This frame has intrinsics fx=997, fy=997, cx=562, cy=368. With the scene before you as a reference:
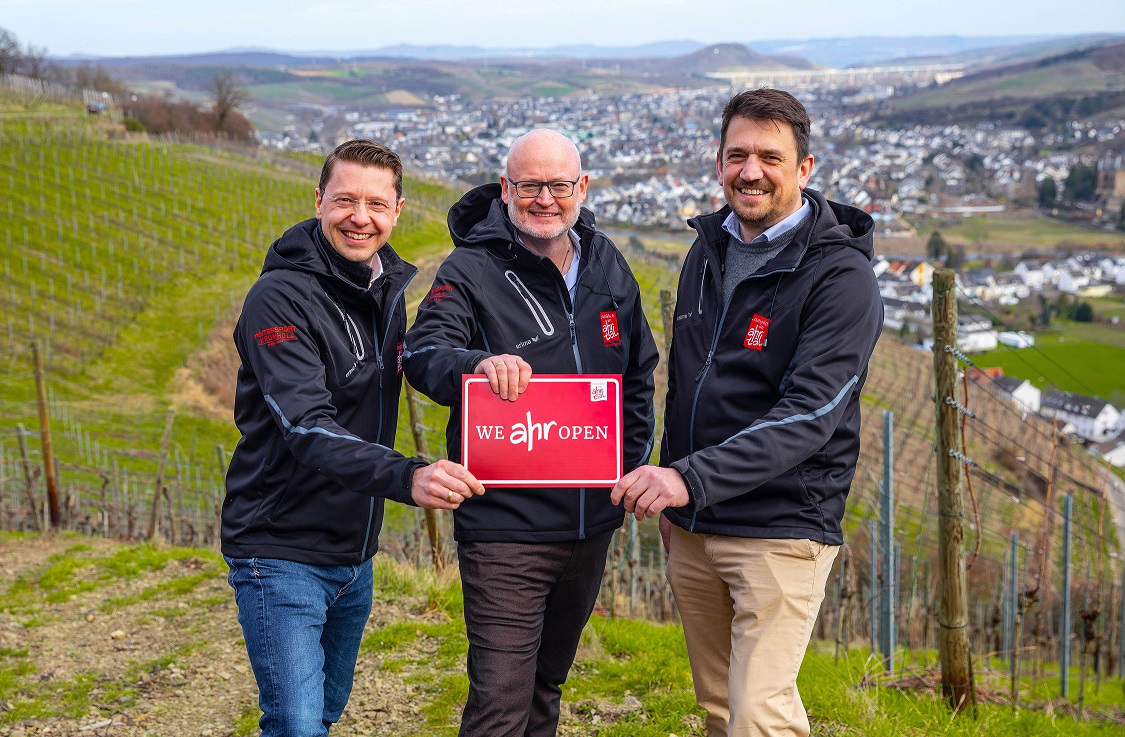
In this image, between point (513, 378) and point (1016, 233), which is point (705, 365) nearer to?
point (513, 378)

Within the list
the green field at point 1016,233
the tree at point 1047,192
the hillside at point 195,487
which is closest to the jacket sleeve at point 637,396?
the hillside at point 195,487

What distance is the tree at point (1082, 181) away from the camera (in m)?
117

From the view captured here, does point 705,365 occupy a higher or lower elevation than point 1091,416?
higher

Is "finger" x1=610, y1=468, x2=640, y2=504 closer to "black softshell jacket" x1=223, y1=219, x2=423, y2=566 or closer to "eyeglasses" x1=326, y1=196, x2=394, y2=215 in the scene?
"black softshell jacket" x1=223, y1=219, x2=423, y2=566

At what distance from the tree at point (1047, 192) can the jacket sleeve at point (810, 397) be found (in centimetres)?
12829

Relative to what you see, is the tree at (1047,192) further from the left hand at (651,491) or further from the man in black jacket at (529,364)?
the left hand at (651,491)

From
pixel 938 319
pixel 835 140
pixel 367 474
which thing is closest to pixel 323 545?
pixel 367 474

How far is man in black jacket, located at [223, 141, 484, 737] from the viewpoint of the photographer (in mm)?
2904

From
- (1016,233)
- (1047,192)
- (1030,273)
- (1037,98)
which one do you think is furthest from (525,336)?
(1037,98)

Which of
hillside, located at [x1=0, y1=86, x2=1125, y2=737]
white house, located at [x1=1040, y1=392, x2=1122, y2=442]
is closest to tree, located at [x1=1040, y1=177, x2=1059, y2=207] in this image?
white house, located at [x1=1040, y1=392, x2=1122, y2=442]

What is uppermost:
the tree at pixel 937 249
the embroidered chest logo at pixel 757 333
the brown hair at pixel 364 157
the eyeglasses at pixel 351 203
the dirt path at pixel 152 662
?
the brown hair at pixel 364 157

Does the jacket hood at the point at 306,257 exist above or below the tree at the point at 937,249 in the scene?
above

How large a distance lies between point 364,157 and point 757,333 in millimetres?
1387

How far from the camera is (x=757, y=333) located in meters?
3.06
